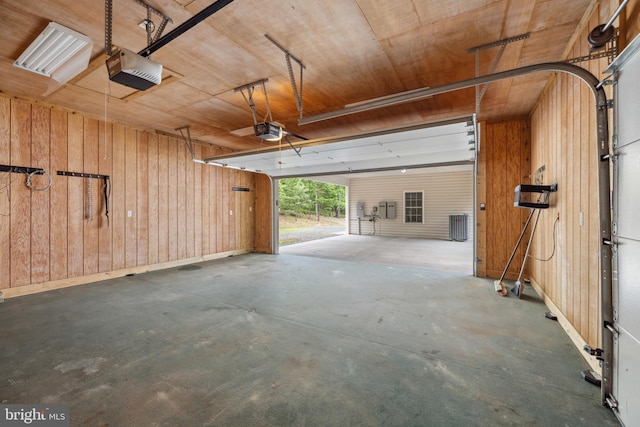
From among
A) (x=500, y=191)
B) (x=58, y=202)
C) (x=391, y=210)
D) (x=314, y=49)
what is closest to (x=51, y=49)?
(x=314, y=49)

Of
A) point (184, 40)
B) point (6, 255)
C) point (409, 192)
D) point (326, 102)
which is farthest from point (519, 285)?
point (409, 192)

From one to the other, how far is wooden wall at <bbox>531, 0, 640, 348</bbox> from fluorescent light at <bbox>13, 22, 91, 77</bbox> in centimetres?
431

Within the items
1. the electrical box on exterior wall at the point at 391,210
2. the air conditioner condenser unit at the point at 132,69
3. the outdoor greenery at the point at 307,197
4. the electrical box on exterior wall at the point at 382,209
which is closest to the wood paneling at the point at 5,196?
the air conditioner condenser unit at the point at 132,69

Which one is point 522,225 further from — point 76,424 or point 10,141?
point 10,141

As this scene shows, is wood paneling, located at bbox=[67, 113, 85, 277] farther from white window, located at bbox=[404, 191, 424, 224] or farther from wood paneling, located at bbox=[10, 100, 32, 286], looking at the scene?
white window, located at bbox=[404, 191, 424, 224]

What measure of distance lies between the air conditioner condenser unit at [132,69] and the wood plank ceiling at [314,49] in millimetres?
390

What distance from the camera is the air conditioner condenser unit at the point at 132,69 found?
7.22 feet

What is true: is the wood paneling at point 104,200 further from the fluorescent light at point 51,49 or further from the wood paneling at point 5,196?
the fluorescent light at point 51,49

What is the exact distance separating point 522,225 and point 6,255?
26.7ft

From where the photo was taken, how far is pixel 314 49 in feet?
9.12

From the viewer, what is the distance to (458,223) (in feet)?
35.4

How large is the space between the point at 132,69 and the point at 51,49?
55.7 inches

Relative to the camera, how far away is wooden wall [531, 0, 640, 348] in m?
2.14

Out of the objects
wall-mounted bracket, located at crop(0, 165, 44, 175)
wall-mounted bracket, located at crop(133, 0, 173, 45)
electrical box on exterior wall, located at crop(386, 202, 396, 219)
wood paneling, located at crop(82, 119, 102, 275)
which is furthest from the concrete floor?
electrical box on exterior wall, located at crop(386, 202, 396, 219)
